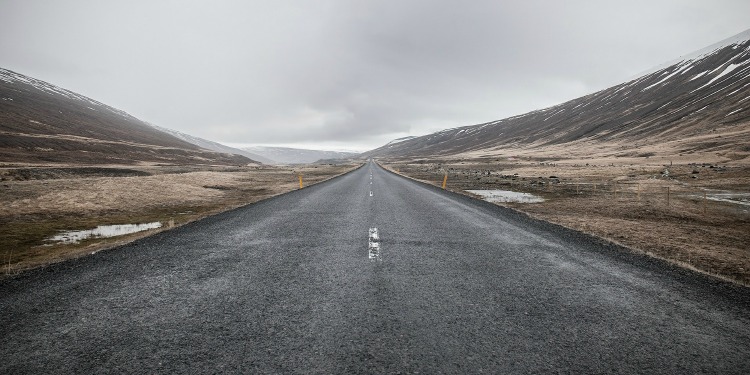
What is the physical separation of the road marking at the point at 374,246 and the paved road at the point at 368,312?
0.13 m

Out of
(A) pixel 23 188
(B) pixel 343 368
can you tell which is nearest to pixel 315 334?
(B) pixel 343 368

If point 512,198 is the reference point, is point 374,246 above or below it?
below

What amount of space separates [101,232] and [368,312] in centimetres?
1282

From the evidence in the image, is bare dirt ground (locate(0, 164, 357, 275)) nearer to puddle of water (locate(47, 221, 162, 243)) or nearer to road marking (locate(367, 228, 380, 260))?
puddle of water (locate(47, 221, 162, 243))

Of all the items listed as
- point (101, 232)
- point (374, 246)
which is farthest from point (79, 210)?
point (374, 246)

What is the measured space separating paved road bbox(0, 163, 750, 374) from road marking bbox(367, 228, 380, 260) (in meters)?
0.13

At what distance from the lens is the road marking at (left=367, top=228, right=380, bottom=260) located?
8.06 m

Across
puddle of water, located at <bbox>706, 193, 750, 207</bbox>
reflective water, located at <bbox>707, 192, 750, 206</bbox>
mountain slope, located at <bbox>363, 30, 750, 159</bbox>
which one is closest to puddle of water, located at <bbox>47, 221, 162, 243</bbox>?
puddle of water, located at <bbox>706, 193, 750, 207</bbox>

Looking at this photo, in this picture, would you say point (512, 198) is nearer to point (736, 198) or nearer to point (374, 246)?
point (736, 198)

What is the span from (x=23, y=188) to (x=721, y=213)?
124ft

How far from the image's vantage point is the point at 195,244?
30.3ft

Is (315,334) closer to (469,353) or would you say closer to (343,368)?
(343,368)

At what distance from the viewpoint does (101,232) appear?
12.9 meters

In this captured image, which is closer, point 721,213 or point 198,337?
point 198,337
